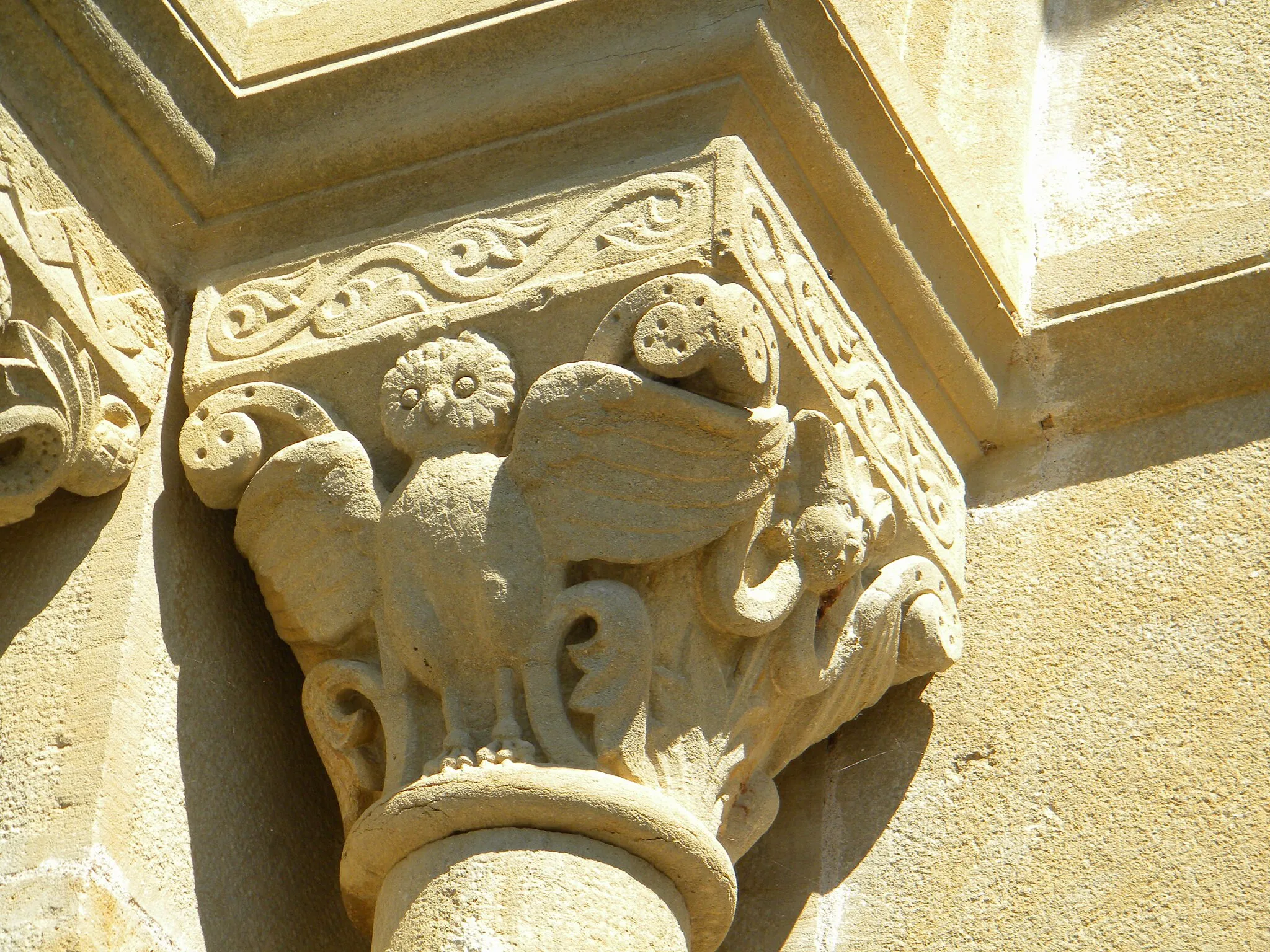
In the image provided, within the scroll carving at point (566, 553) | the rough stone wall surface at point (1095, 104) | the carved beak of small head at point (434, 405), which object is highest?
the rough stone wall surface at point (1095, 104)

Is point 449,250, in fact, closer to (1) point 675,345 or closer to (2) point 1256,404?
(1) point 675,345

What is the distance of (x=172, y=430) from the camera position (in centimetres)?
240

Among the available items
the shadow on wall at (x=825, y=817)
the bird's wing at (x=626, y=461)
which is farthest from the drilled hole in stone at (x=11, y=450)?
the shadow on wall at (x=825, y=817)

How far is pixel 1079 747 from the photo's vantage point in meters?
2.43

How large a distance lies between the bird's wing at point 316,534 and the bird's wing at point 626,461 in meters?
0.20

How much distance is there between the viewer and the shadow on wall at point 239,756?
87.2 inches

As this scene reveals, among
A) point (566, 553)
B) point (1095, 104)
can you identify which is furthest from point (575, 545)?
point (1095, 104)

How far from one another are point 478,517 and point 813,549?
1.29 ft

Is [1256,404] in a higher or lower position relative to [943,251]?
lower

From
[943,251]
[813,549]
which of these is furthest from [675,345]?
[943,251]

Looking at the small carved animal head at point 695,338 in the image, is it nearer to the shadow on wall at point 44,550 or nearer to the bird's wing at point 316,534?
the bird's wing at point 316,534

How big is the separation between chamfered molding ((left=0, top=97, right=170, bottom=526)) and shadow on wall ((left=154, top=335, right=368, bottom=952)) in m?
0.08

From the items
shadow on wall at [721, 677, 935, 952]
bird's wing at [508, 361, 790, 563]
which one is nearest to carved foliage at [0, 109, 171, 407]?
bird's wing at [508, 361, 790, 563]

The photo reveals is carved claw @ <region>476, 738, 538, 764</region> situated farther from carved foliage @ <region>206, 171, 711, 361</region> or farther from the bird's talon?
carved foliage @ <region>206, 171, 711, 361</region>
